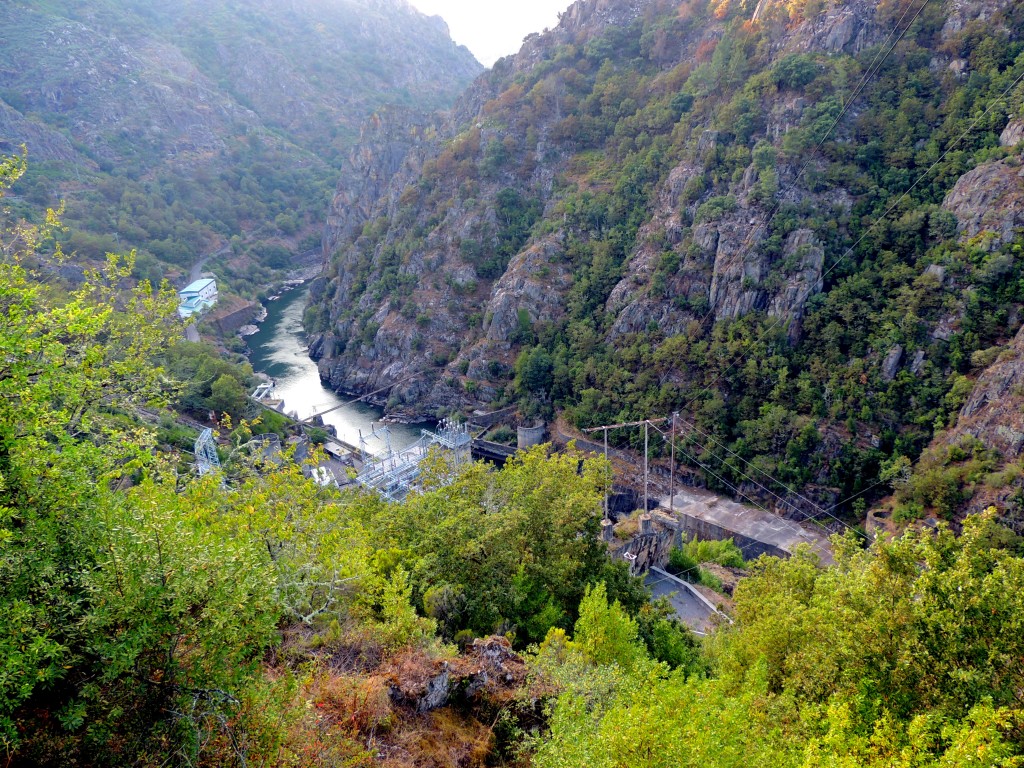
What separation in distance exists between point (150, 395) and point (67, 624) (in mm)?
3283

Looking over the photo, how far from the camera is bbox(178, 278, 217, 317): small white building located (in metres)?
68.2

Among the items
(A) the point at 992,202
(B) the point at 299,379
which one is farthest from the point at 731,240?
(B) the point at 299,379

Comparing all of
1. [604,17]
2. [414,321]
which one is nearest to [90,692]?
[414,321]

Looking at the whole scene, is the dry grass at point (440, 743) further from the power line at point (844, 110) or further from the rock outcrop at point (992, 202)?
the rock outcrop at point (992, 202)

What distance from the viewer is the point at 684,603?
25766 mm

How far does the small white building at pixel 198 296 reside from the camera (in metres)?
68.2

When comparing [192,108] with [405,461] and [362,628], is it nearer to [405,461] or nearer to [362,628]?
[405,461]

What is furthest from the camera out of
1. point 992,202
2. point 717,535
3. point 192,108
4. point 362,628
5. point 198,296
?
point 192,108

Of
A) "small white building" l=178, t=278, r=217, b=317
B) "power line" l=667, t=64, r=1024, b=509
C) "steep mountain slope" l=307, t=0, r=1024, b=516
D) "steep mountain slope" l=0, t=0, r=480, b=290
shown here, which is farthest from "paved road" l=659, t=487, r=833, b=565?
"steep mountain slope" l=0, t=0, r=480, b=290

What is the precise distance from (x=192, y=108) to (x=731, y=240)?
114 metres

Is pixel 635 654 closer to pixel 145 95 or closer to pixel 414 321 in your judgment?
pixel 414 321

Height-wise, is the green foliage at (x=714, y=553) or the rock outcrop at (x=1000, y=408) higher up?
the rock outcrop at (x=1000, y=408)

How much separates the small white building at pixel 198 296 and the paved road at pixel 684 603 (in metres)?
60.8

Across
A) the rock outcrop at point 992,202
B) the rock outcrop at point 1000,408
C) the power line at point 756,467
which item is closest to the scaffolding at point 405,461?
the power line at point 756,467
